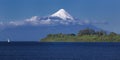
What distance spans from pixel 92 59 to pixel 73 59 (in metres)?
4.35

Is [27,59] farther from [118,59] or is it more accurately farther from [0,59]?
[118,59]

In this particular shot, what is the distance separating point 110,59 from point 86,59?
5407 mm

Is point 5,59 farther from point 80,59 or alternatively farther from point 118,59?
point 118,59

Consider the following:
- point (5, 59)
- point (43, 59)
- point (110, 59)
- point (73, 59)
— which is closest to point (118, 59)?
point (110, 59)

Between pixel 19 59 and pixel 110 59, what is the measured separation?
20483mm

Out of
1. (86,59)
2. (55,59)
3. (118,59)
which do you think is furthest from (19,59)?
(118,59)

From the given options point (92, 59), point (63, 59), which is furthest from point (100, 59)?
point (63, 59)

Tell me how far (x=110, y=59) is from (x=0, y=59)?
969 inches

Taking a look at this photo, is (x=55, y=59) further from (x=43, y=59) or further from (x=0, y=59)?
(x=0, y=59)

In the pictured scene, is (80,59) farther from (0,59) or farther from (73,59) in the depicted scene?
(0,59)

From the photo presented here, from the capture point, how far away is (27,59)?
104 metres

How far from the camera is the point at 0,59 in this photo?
104 m

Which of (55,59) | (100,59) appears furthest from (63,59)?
(100,59)

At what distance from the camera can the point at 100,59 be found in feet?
348
